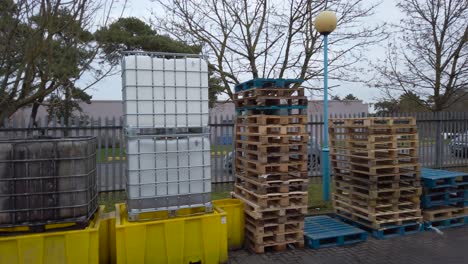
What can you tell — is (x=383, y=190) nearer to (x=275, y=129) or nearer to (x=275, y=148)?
(x=275, y=148)

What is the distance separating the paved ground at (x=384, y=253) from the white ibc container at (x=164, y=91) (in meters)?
2.39

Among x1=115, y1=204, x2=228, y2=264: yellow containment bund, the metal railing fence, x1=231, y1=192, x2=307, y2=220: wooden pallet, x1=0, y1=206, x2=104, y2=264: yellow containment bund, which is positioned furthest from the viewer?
the metal railing fence

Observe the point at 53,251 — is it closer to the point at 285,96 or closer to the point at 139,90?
the point at 139,90

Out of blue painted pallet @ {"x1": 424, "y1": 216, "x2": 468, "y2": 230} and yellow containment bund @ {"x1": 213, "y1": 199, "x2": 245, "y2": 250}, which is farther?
blue painted pallet @ {"x1": 424, "y1": 216, "x2": 468, "y2": 230}

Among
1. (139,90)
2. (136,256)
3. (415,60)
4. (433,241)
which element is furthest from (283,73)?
(136,256)

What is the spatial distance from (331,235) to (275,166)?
160 centimetres

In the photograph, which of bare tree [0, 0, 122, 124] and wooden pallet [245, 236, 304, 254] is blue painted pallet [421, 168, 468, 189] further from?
bare tree [0, 0, 122, 124]

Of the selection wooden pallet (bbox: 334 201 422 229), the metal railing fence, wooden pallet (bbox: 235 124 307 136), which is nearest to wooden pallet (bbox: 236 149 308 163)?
wooden pallet (bbox: 235 124 307 136)

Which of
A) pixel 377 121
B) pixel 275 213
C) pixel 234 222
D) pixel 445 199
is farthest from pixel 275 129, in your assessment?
pixel 445 199

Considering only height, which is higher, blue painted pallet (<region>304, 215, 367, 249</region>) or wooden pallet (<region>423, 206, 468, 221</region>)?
wooden pallet (<region>423, 206, 468, 221</region>)

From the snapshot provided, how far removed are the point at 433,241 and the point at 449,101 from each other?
10859mm

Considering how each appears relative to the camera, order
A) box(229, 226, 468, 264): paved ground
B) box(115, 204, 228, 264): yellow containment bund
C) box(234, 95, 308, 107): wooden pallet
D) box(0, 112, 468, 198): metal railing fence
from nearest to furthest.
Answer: box(115, 204, 228, 264): yellow containment bund, box(229, 226, 468, 264): paved ground, box(234, 95, 308, 107): wooden pallet, box(0, 112, 468, 198): metal railing fence

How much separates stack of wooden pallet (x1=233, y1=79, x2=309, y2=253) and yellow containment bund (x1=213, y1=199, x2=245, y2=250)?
0.39 ft

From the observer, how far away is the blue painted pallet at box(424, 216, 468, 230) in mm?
6984
